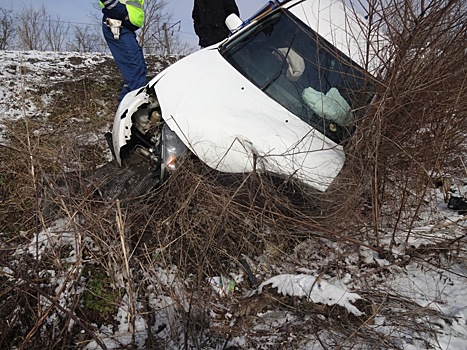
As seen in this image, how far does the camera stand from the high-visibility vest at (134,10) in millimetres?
4613

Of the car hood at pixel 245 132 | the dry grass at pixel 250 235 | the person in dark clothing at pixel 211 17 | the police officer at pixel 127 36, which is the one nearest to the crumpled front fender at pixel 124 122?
the car hood at pixel 245 132

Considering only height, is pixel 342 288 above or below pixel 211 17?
below

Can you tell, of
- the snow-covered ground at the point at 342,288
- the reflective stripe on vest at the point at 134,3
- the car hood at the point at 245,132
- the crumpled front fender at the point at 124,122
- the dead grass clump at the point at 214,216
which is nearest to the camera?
the snow-covered ground at the point at 342,288

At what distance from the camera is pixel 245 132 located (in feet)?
9.30

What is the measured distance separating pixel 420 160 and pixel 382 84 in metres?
0.70

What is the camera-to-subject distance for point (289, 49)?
11.0 ft

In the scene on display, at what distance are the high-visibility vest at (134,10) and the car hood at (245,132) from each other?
2.06 metres

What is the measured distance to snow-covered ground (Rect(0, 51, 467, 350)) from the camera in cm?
220

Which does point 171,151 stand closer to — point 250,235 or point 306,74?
point 250,235

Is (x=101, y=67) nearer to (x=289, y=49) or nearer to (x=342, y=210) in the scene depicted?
(x=289, y=49)

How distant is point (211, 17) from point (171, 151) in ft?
12.4

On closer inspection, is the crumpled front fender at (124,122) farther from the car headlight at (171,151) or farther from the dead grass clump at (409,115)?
the dead grass clump at (409,115)

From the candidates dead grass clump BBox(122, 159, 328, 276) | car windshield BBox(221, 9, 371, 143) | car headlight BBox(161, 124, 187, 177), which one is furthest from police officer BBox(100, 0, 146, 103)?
dead grass clump BBox(122, 159, 328, 276)

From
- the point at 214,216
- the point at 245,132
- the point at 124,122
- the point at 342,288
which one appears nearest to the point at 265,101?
the point at 245,132
